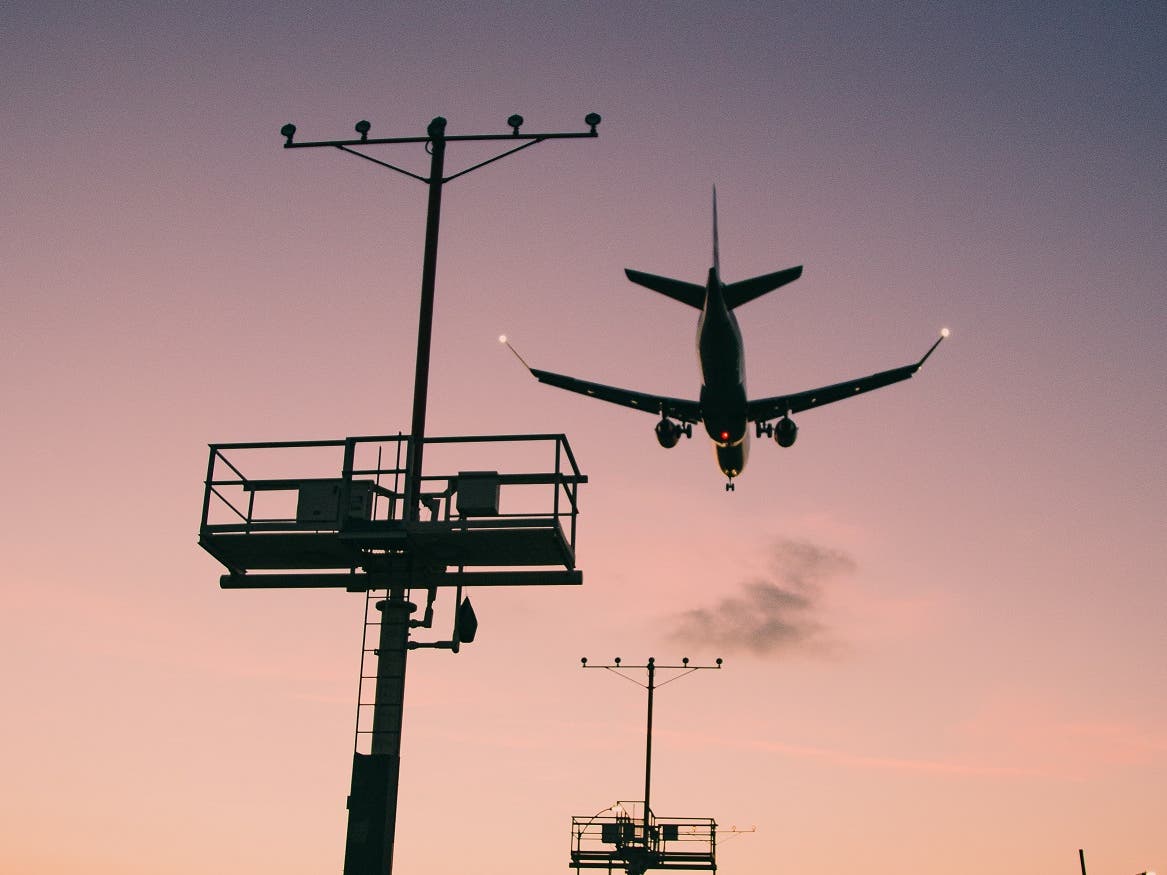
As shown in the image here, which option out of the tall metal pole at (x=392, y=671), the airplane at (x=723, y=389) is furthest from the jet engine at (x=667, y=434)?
the tall metal pole at (x=392, y=671)

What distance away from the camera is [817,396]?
54.4 meters

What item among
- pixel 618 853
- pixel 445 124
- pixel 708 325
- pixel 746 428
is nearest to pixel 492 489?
pixel 445 124

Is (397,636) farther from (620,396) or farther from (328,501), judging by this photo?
(620,396)

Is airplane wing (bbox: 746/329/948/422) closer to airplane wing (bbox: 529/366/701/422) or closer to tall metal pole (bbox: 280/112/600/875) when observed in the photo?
A: airplane wing (bbox: 529/366/701/422)

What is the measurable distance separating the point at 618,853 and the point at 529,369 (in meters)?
21.3

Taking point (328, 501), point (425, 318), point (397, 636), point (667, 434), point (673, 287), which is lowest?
point (397, 636)

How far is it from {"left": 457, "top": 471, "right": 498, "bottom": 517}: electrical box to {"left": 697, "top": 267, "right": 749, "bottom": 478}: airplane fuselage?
24.9 meters

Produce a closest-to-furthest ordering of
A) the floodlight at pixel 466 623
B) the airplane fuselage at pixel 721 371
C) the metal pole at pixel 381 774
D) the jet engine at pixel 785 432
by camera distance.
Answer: the metal pole at pixel 381 774, the floodlight at pixel 466 623, the airplane fuselage at pixel 721 371, the jet engine at pixel 785 432

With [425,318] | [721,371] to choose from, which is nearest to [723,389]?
[721,371]

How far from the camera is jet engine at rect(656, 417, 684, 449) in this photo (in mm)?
53406

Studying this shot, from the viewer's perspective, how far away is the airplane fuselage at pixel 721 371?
47.1 metres

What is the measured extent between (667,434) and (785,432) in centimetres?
477

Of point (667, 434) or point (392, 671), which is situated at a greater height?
point (667, 434)

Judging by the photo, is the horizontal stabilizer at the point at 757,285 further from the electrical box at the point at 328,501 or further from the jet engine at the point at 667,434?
the electrical box at the point at 328,501
